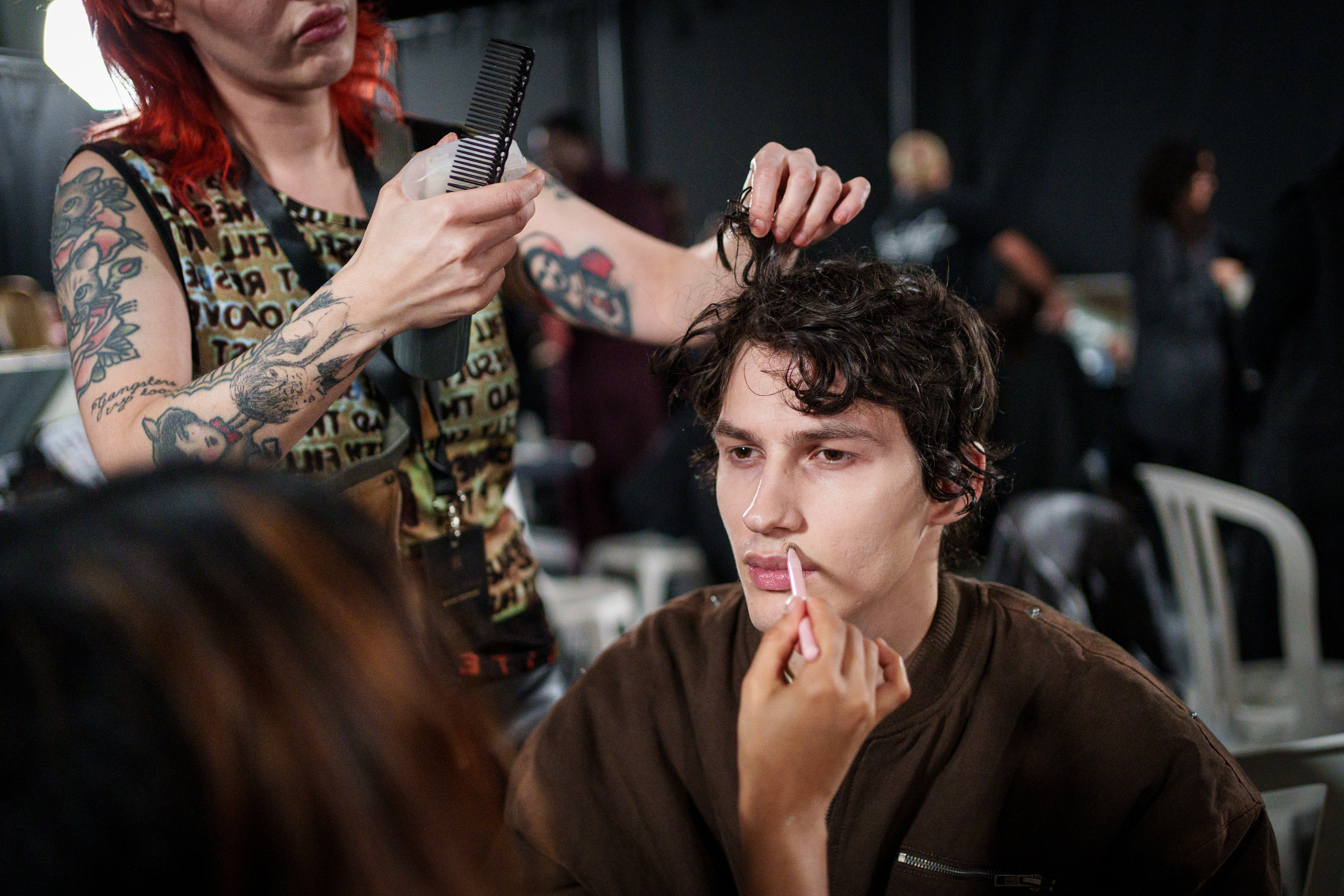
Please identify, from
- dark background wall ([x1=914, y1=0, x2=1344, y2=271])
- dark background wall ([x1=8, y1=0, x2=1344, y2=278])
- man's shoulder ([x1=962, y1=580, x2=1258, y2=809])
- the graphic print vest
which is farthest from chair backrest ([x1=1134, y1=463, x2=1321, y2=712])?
dark background wall ([x1=914, y1=0, x2=1344, y2=271])

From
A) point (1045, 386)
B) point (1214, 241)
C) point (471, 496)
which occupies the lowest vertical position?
point (1045, 386)

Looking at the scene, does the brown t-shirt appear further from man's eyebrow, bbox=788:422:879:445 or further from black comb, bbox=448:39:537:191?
black comb, bbox=448:39:537:191

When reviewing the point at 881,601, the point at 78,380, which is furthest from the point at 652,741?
the point at 78,380

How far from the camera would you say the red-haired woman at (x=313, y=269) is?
87cm

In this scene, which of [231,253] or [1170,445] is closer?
[231,253]

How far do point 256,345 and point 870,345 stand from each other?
60 cm

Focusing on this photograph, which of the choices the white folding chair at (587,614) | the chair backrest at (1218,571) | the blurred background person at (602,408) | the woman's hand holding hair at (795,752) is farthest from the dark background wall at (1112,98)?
the woman's hand holding hair at (795,752)

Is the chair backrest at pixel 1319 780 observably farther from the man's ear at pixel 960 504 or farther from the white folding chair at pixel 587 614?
the white folding chair at pixel 587 614

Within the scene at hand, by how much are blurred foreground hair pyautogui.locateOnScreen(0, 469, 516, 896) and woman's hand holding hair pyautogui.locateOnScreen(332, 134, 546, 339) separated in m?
0.36

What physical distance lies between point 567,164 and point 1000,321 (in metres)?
1.64

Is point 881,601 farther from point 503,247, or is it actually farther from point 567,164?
point 567,164

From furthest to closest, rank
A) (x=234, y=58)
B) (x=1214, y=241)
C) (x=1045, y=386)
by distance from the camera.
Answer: (x=1214, y=241), (x=1045, y=386), (x=234, y=58)

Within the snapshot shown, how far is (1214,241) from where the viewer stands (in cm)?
355

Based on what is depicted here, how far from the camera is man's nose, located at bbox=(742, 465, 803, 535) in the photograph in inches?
39.4
